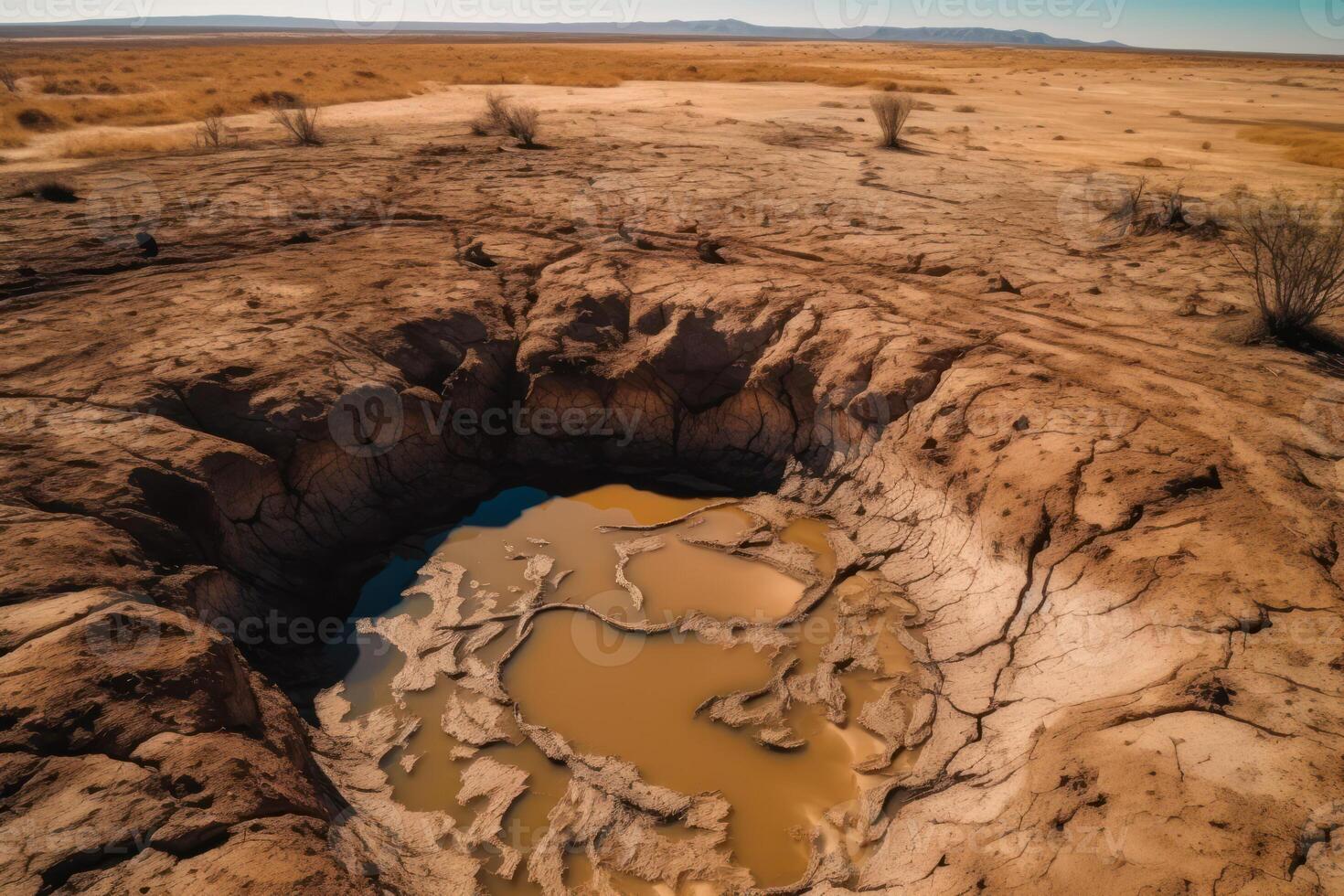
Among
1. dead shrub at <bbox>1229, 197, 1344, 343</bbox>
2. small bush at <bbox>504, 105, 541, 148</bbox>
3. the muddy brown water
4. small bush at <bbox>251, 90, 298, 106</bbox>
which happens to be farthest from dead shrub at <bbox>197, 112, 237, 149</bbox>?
dead shrub at <bbox>1229, 197, 1344, 343</bbox>

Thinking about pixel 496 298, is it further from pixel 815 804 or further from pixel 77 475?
pixel 815 804

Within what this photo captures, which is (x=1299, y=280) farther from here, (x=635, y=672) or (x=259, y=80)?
(x=259, y=80)

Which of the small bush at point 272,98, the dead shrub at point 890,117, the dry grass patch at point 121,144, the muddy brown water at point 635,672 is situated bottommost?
the muddy brown water at point 635,672

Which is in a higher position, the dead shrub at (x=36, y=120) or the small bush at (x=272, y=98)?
the small bush at (x=272, y=98)

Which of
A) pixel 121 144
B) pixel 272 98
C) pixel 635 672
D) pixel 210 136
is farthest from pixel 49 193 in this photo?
pixel 272 98

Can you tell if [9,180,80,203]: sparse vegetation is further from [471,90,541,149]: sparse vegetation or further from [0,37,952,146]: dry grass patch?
[471,90,541,149]: sparse vegetation

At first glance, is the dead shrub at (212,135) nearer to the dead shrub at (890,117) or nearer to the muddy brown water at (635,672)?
the muddy brown water at (635,672)

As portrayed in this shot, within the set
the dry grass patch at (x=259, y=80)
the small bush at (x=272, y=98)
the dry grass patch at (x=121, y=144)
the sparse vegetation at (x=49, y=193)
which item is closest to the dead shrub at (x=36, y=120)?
the dry grass patch at (x=259, y=80)
